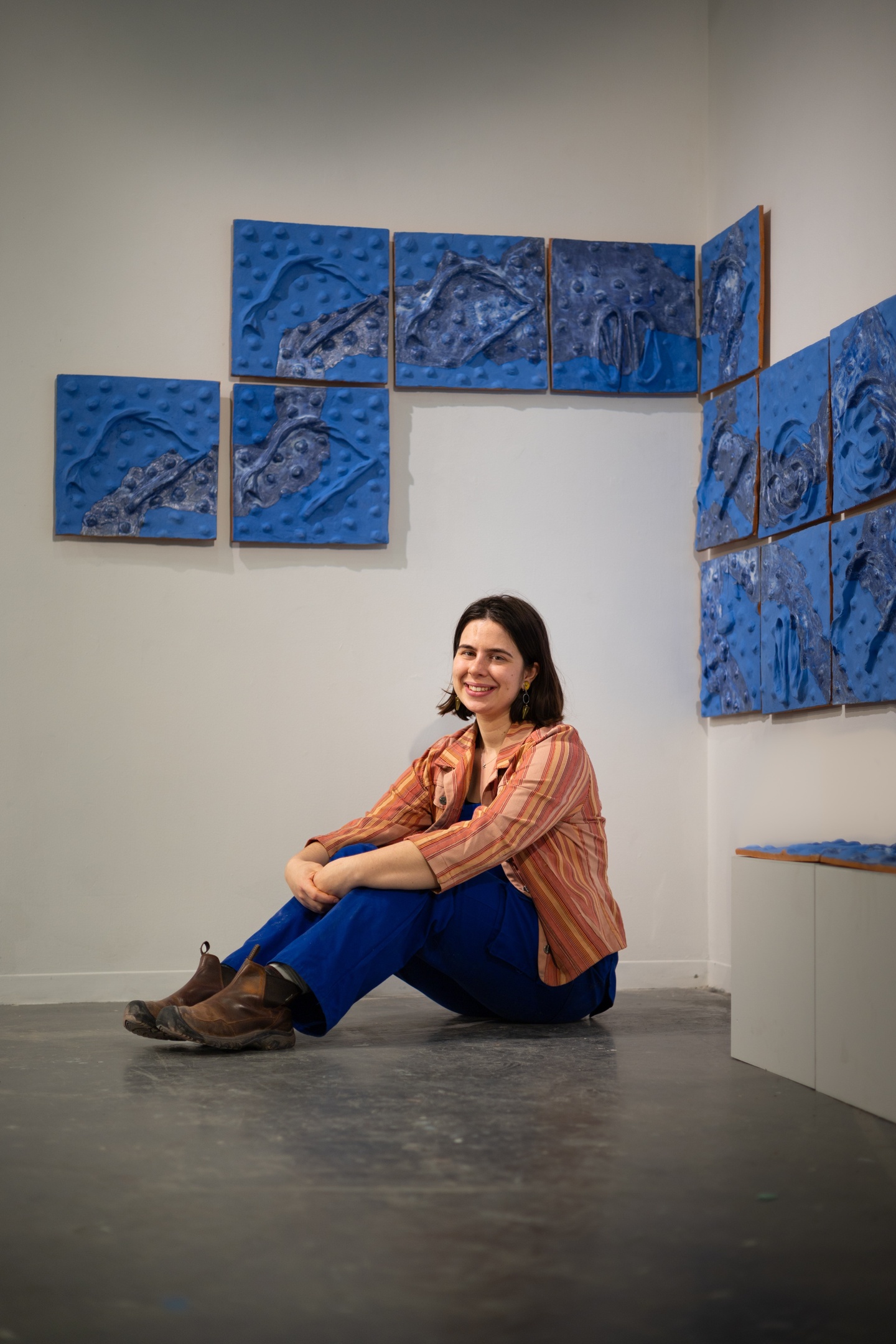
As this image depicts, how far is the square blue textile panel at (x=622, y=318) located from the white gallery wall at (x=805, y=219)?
241mm

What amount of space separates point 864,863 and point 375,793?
1.86 m

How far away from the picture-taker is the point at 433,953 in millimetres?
2646

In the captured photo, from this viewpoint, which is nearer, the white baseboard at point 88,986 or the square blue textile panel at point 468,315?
the white baseboard at point 88,986

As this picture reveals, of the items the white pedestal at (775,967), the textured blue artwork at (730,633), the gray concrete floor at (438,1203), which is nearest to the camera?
the gray concrete floor at (438,1203)

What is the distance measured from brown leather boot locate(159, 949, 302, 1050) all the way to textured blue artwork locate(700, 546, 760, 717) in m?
1.63

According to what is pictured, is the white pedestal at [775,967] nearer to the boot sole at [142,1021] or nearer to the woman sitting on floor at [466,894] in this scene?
the woman sitting on floor at [466,894]

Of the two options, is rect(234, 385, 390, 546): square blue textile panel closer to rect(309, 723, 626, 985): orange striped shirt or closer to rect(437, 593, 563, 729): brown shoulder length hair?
rect(437, 593, 563, 729): brown shoulder length hair

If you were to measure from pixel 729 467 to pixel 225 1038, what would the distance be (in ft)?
7.24

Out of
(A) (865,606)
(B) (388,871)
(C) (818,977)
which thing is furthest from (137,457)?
(C) (818,977)

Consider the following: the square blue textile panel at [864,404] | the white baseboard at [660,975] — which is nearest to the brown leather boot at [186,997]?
the white baseboard at [660,975]

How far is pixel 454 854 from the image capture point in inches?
100

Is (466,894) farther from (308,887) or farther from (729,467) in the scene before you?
(729,467)

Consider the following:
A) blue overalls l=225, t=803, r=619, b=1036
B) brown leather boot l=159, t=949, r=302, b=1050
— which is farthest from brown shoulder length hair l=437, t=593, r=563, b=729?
brown leather boot l=159, t=949, r=302, b=1050

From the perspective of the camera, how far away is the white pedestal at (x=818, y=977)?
1.92 m
